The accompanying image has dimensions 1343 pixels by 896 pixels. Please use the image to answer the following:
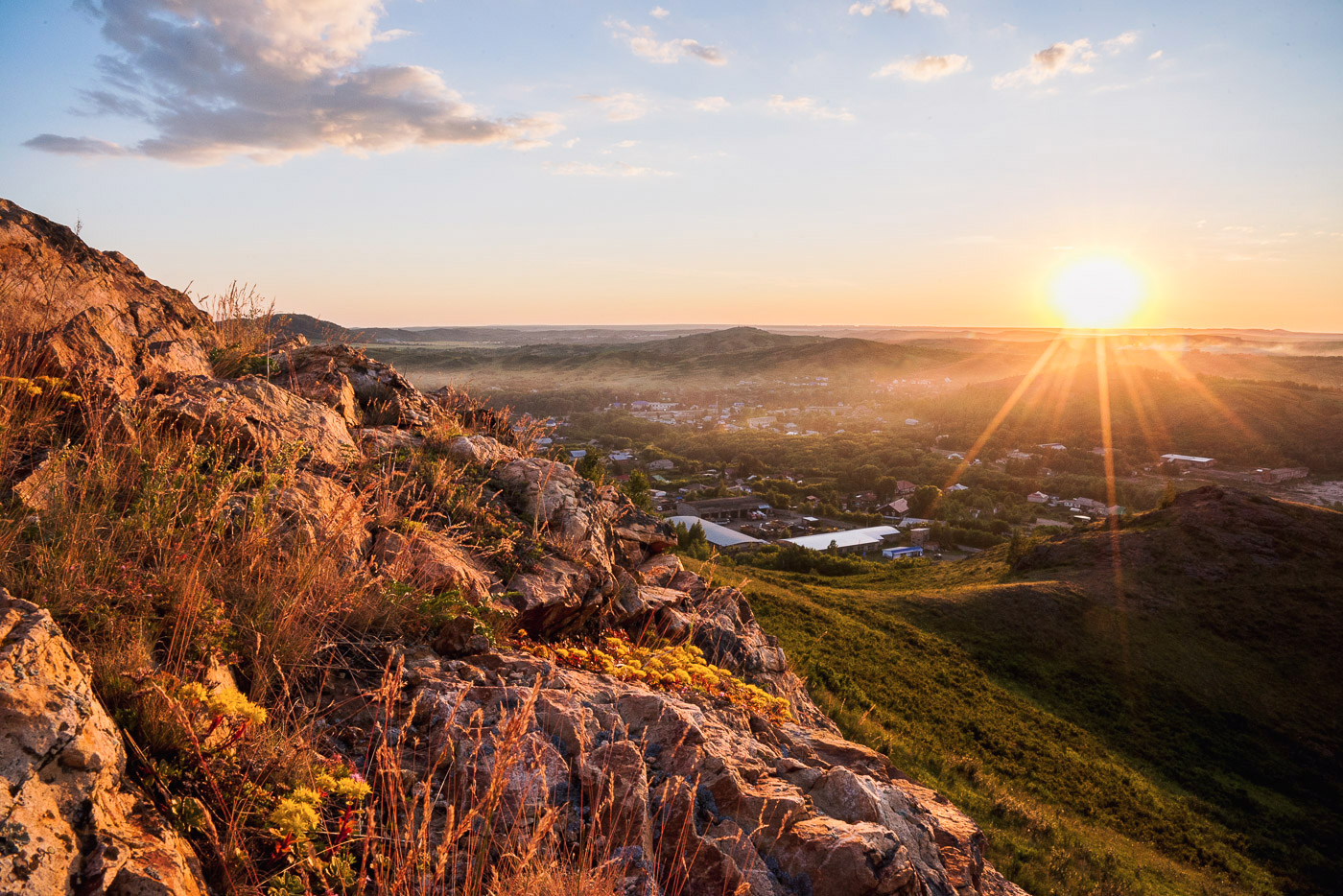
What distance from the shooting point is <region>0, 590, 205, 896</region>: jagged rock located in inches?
66.4

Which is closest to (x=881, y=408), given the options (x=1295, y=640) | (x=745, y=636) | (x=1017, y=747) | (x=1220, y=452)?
(x=1220, y=452)

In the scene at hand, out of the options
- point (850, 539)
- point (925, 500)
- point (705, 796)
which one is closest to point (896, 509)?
point (925, 500)

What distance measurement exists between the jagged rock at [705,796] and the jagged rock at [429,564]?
0.60 m

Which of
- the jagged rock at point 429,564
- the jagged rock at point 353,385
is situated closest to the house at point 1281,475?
the jagged rock at point 353,385

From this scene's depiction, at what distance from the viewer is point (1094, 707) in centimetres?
1858

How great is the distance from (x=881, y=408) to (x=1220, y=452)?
171 feet

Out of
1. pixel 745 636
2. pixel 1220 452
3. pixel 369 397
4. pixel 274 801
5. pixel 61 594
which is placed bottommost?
pixel 1220 452

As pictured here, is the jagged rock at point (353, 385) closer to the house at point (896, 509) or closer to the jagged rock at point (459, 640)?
the jagged rock at point (459, 640)

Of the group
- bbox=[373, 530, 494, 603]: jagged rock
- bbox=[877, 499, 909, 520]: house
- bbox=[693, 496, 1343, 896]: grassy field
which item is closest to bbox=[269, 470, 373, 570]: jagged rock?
bbox=[373, 530, 494, 603]: jagged rock

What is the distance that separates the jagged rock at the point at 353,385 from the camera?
6941 mm

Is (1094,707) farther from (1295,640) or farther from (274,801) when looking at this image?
(274,801)

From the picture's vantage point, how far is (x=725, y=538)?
4397cm

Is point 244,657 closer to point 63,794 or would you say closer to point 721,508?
point 63,794

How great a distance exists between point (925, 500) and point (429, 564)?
204 feet
